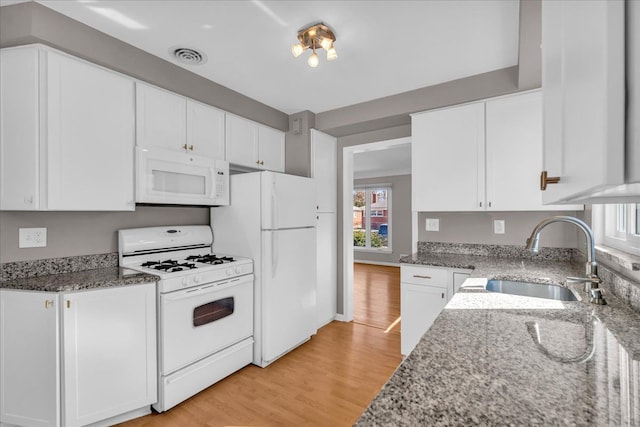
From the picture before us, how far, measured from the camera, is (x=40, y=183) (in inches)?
69.9

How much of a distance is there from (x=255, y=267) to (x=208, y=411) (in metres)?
1.07

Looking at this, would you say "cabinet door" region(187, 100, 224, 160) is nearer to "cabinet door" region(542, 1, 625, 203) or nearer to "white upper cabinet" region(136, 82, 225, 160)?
"white upper cabinet" region(136, 82, 225, 160)

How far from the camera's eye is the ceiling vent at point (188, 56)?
2.18 metres

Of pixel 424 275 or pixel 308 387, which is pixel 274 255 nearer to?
pixel 308 387

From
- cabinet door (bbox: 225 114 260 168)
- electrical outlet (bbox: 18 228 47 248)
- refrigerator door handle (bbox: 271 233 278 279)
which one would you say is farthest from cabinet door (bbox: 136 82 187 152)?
refrigerator door handle (bbox: 271 233 278 279)

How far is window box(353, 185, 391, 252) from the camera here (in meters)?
7.71

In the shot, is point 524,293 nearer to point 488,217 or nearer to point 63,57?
point 488,217

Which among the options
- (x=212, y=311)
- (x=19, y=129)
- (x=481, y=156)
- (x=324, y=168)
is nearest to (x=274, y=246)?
(x=212, y=311)

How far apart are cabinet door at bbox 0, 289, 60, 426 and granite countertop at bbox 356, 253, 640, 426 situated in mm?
1933

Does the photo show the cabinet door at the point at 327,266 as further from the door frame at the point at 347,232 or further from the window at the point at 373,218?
the window at the point at 373,218

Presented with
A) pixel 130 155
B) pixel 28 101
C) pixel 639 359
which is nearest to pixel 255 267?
pixel 130 155

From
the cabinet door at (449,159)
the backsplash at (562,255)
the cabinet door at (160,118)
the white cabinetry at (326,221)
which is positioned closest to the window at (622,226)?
the backsplash at (562,255)

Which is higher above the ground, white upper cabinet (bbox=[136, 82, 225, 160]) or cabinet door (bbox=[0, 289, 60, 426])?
white upper cabinet (bbox=[136, 82, 225, 160])

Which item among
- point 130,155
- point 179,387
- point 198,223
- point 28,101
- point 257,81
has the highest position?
point 257,81
